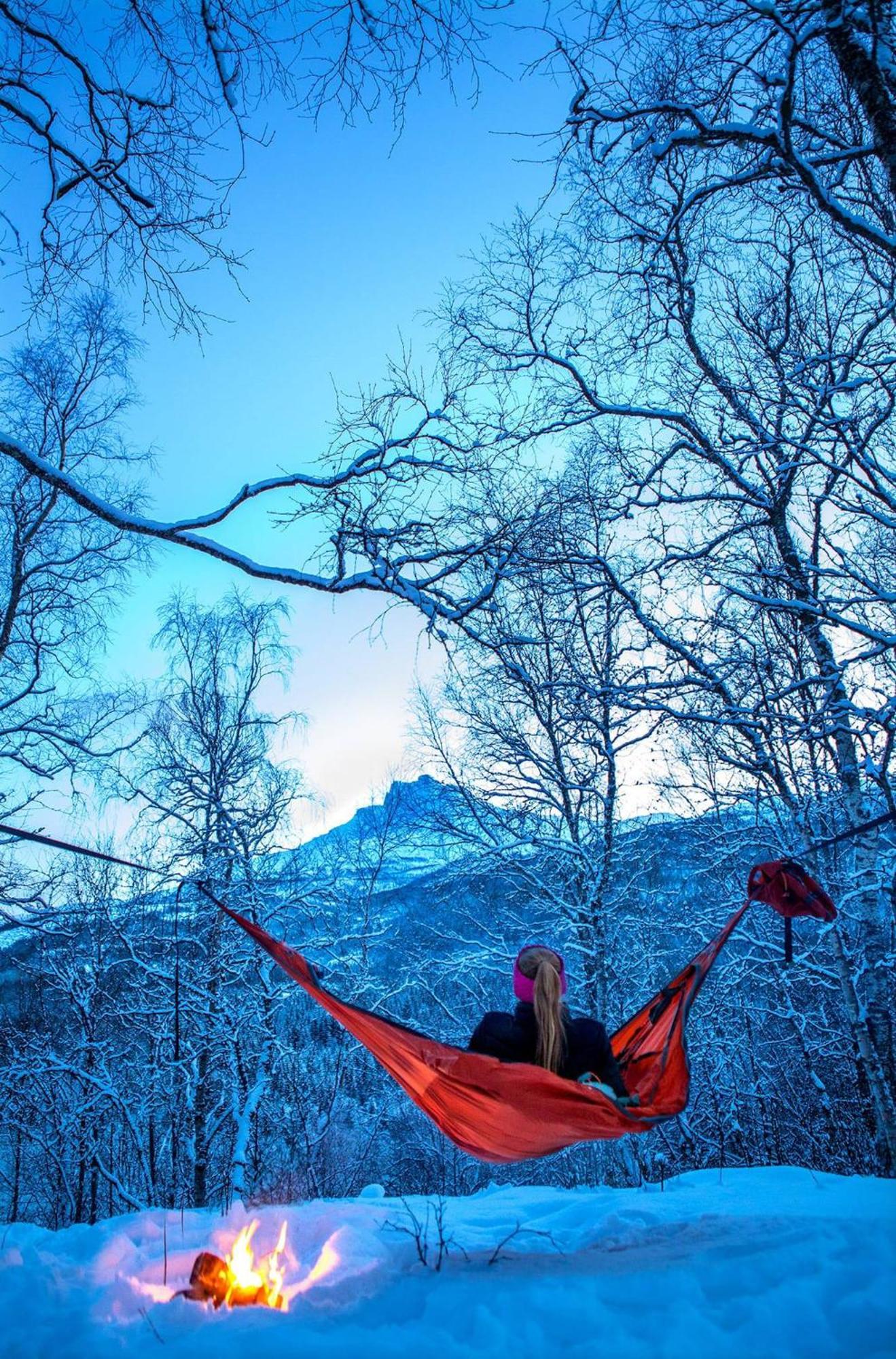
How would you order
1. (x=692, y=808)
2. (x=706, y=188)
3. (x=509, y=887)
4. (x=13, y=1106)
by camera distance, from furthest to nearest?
(x=13, y=1106), (x=509, y=887), (x=692, y=808), (x=706, y=188)

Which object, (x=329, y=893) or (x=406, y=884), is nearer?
(x=329, y=893)

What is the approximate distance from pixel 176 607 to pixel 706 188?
7014 millimetres

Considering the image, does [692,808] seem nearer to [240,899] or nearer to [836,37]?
[240,899]

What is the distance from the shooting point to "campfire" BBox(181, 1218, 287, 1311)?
5.78ft

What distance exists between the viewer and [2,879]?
17.4 feet

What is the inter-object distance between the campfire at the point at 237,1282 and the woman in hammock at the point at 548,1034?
90 centimetres

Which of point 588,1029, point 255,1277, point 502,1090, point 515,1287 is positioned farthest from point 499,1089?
point 255,1277

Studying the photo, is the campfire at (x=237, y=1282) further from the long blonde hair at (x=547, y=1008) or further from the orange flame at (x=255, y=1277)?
the long blonde hair at (x=547, y=1008)

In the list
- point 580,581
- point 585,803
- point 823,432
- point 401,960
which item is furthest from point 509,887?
point 823,432

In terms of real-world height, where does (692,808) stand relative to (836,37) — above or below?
below

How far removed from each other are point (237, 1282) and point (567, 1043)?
48.4 inches

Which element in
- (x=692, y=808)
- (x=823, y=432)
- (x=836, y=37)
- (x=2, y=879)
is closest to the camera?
(x=836, y=37)

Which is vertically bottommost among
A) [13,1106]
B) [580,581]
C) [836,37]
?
[13,1106]

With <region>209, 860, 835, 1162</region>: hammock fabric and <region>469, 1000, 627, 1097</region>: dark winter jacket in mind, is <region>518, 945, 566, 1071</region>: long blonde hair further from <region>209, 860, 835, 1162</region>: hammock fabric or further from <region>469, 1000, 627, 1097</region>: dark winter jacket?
<region>209, 860, 835, 1162</region>: hammock fabric
